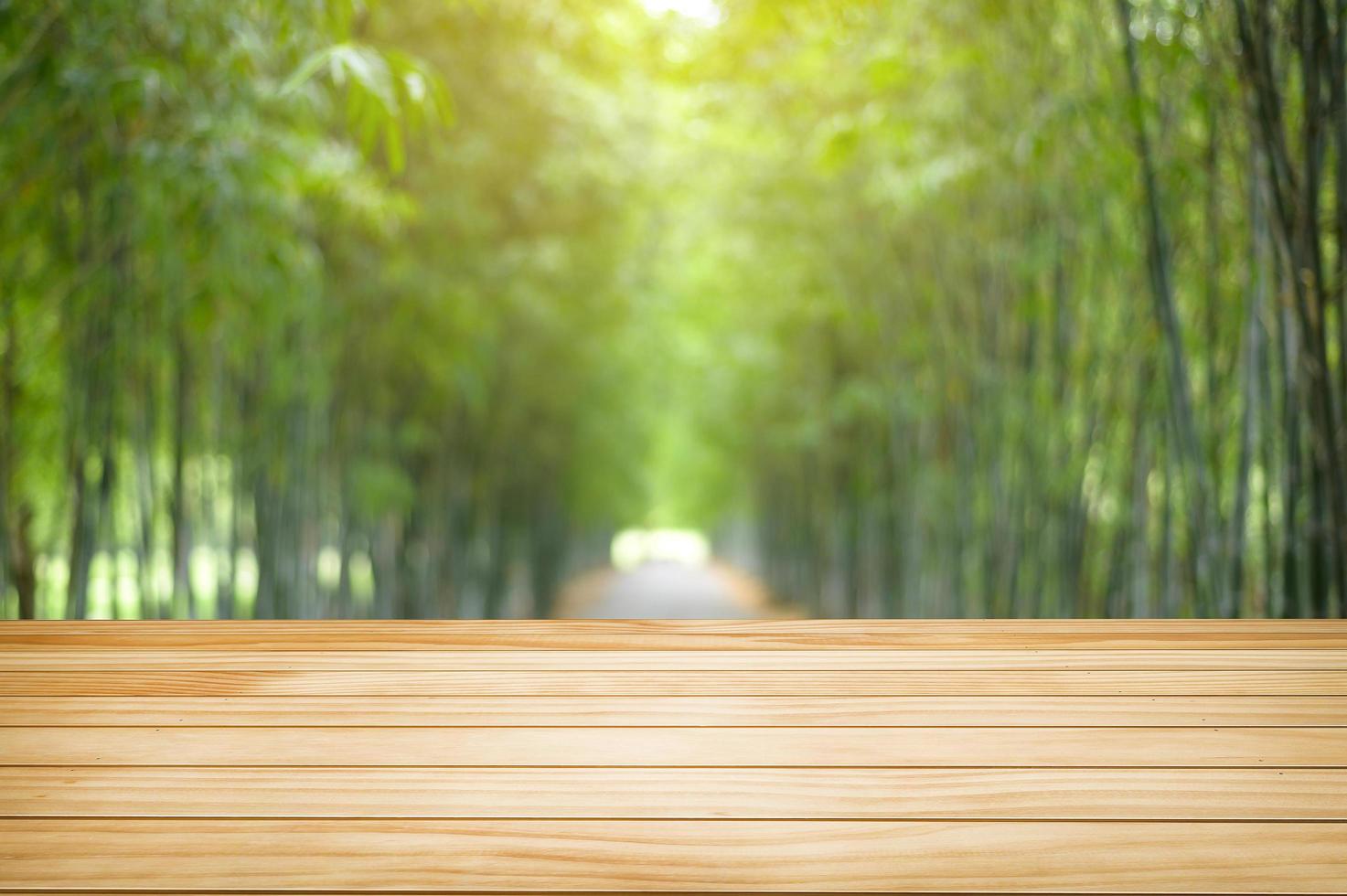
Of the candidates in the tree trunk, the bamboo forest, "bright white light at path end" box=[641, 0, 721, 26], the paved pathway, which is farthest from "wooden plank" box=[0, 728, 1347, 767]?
the paved pathway

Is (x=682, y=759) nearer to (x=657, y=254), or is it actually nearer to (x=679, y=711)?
(x=679, y=711)

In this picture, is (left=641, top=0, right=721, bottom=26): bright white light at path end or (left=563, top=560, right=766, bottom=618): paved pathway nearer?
(left=641, top=0, right=721, bottom=26): bright white light at path end

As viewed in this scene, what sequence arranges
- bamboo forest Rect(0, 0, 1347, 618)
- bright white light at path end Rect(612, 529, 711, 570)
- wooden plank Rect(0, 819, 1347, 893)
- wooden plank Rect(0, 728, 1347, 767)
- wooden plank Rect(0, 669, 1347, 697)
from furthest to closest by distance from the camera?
bright white light at path end Rect(612, 529, 711, 570) → bamboo forest Rect(0, 0, 1347, 618) → wooden plank Rect(0, 669, 1347, 697) → wooden plank Rect(0, 728, 1347, 767) → wooden plank Rect(0, 819, 1347, 893)

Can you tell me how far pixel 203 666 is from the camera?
1.47m

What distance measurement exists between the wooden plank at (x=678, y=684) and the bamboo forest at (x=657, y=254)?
731 millimetres

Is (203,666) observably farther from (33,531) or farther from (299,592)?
(33,531)

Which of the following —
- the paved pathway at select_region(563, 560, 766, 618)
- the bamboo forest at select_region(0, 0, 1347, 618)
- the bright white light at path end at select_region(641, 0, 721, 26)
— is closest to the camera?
the bamboo forest at select_region(0, 0, 1347, 618)

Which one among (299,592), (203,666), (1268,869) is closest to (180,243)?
(299,592)

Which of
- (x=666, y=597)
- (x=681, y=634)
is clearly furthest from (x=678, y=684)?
(x=666, y=597)

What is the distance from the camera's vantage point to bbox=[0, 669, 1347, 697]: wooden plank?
1.38m

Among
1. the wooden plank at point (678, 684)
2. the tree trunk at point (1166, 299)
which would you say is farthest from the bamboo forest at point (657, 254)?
the wooden plank at point (678, 684)

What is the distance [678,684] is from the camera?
1.41m

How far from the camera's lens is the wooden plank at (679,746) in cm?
123

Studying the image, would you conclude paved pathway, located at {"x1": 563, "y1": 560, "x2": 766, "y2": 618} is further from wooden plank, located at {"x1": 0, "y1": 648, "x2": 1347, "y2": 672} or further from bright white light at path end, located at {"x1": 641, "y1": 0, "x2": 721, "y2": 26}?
wooden plank, located at {"x1": 0, "y1": 648, "x2": 1347, "y2": 672}
